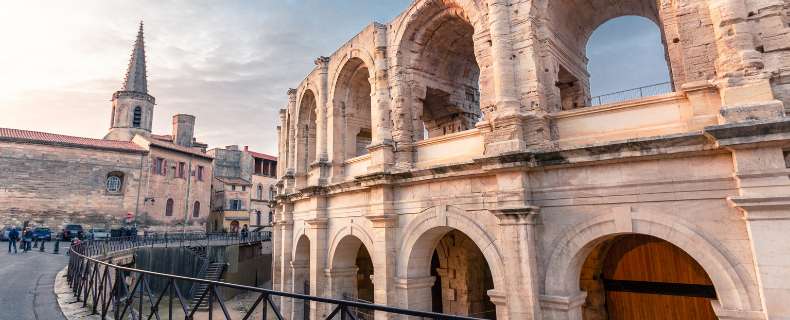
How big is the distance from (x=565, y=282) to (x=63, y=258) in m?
17.6

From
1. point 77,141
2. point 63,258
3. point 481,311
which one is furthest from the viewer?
point 77,141

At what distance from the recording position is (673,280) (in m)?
7.30

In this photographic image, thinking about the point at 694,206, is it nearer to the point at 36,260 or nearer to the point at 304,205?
the point at 304,205

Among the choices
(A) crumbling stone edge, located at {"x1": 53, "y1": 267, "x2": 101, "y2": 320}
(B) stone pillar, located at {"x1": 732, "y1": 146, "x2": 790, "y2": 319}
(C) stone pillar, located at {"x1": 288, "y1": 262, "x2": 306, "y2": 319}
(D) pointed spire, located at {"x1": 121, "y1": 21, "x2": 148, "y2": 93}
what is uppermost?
(D) pointed spire, located at {"x1": 121, "y1": 21, "x2": 148, "y2": 93}

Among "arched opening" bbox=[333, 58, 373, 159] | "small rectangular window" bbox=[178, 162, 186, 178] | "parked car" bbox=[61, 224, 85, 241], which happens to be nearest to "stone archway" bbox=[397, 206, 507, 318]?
"arched opening" bbox=[333, 58, 373, 159]

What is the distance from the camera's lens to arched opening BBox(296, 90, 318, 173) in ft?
49.1

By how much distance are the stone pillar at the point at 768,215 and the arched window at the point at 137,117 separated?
4567 centimetres

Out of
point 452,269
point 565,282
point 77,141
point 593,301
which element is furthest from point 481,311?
point 77,141

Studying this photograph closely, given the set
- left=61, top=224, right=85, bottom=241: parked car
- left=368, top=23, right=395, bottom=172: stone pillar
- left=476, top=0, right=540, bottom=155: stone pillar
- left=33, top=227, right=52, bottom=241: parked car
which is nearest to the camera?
left=476, top=0, right=540, bottom=155: stone pillar

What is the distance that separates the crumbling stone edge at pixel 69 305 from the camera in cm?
618

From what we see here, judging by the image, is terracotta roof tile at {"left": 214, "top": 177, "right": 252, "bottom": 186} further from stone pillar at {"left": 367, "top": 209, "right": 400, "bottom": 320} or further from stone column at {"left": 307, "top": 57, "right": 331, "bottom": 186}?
stone pillar at {"left": 367, "top": 209, "right": 400, "bottom": 320}

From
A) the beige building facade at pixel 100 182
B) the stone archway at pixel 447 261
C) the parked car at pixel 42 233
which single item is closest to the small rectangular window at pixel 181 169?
the beige building facade at pixel 100 182

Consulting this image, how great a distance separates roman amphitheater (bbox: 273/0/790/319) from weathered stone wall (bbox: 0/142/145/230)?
2382 centimetres

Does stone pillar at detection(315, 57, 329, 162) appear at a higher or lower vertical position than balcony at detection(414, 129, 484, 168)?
higher
